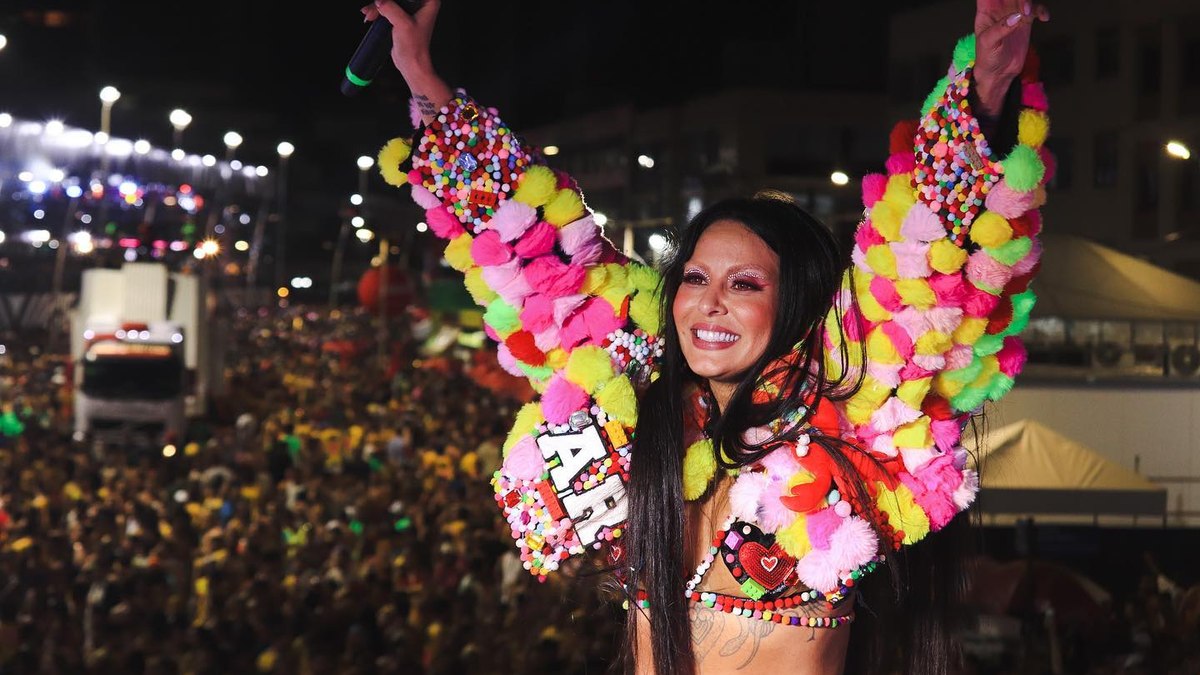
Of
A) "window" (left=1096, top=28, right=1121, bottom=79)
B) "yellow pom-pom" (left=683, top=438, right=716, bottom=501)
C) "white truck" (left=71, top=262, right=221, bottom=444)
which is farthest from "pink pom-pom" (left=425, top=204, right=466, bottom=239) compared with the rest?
"window" (left=1096, top=28, right=1121, bottom=79)

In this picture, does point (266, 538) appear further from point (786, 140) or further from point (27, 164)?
point (786, 140)

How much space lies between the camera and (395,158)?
9.53ft

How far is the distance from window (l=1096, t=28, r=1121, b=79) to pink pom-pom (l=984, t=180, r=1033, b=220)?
63.0ft

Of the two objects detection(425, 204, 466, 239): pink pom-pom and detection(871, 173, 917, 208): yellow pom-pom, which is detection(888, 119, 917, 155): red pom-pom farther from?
detection(425, 204, 466, 239): pink pom-pom

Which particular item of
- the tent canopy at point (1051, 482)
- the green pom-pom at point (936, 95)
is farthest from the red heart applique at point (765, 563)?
the tent canopy at point (1051, 482)

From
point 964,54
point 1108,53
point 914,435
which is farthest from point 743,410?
point 1108,53

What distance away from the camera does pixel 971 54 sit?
2.48 meters

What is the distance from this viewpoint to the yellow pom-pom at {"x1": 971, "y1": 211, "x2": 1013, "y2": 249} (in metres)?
2.46

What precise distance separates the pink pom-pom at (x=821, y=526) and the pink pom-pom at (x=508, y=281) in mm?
752

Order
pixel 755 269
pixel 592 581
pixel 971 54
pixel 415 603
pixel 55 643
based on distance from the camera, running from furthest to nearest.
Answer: pixel 415 603 → pixel 55 643 → pixel 592 581 → pixel 755 269 → pixel 971 54

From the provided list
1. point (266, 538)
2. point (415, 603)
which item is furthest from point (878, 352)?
point (266, 538)

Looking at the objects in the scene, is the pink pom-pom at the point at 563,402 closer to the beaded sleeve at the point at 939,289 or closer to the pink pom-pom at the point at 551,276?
the pink pom-pom at the point at 551,276

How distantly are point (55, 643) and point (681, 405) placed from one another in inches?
181

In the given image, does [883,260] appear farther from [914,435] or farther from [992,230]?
[914,435]
